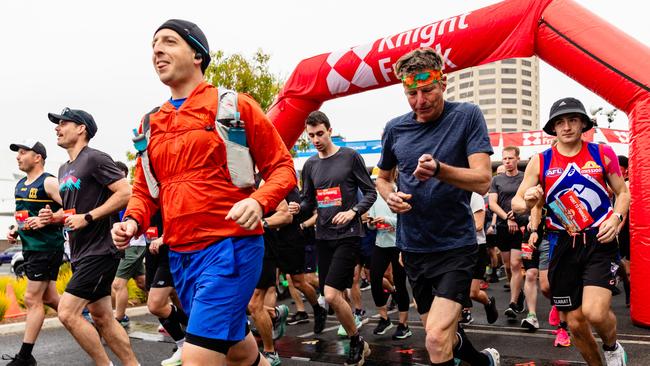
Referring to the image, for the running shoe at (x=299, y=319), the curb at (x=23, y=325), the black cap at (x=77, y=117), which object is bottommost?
the running shoe at (x=299, y=319)

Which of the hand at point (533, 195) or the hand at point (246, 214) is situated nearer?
the hand at point (246, 214)

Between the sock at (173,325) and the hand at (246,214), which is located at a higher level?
the hand at (246,214)

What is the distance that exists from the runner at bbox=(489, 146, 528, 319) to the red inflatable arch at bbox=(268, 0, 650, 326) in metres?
1.38

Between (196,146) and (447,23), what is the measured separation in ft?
18.9

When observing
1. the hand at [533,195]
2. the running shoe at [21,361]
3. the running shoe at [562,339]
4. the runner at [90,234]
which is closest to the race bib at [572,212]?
the hand at [533,195]

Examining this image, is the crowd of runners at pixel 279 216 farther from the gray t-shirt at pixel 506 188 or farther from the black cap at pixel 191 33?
the gray t-shirt at pixel 506 188

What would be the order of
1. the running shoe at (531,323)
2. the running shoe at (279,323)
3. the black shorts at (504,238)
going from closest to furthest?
the running shoe at (279,323)
the running shoe at (531,323)
the black shorts at (504,238)

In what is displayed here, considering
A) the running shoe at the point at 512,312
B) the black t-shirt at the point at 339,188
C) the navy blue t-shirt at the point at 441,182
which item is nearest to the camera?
the navy blue t-shirt at the point at 441,182

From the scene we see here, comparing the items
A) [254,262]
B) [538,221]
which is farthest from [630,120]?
[254,262]

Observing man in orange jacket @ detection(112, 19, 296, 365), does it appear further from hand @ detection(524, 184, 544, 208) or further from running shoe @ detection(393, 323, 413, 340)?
running shoe @ detection(393, 323, 413, 340)

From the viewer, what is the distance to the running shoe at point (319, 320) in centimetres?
700

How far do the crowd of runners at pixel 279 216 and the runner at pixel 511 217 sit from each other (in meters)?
0.60

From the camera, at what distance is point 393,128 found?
3.76 meters

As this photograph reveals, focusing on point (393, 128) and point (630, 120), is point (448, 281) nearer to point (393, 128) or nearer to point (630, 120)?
point (393, 128)
